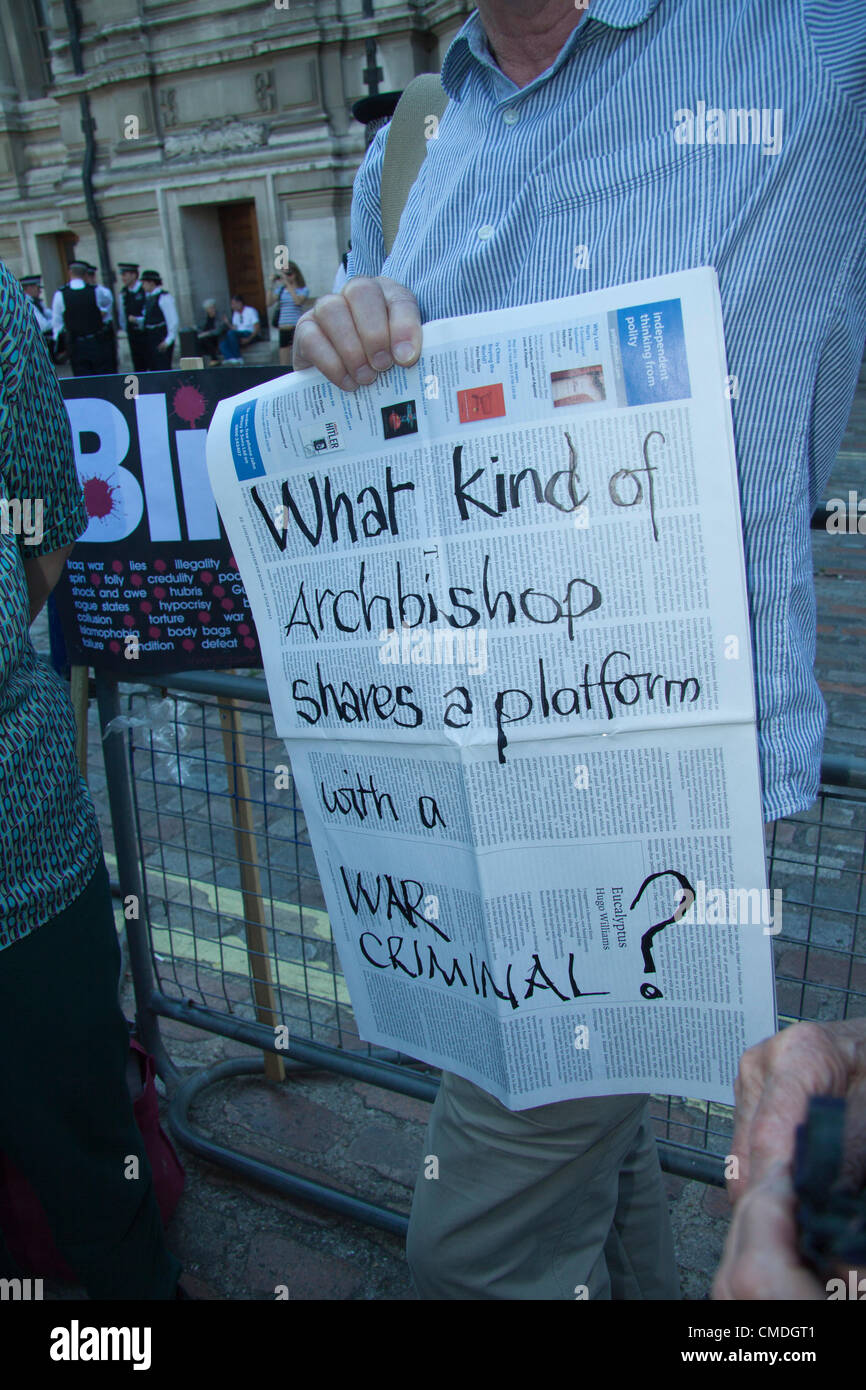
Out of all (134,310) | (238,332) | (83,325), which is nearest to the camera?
(83,325)

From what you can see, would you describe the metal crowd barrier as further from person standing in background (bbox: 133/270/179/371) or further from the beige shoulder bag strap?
person standing in background (bbox: 133/270/179/371)

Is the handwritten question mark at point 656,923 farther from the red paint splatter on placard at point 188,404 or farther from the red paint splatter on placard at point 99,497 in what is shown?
the red paint splatter on placard at point 99,497

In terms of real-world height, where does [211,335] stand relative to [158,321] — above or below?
above

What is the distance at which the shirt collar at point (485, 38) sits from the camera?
1.06 m

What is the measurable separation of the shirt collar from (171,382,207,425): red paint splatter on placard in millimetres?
868

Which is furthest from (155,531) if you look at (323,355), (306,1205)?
(306,1205)

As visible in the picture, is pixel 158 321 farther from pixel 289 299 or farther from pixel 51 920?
pixel 51 920

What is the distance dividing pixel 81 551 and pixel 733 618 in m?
1.62

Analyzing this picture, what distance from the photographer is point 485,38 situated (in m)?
1.26

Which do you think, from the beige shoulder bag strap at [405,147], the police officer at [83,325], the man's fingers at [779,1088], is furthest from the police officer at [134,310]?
the man's fingers at [779,1088]

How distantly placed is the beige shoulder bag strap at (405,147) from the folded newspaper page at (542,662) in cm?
39

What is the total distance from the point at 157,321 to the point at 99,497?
1682 cm

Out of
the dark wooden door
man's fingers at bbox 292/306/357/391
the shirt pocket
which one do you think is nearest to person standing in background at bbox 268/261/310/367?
the dark wooden door

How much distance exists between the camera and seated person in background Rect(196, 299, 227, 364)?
20.2 m
